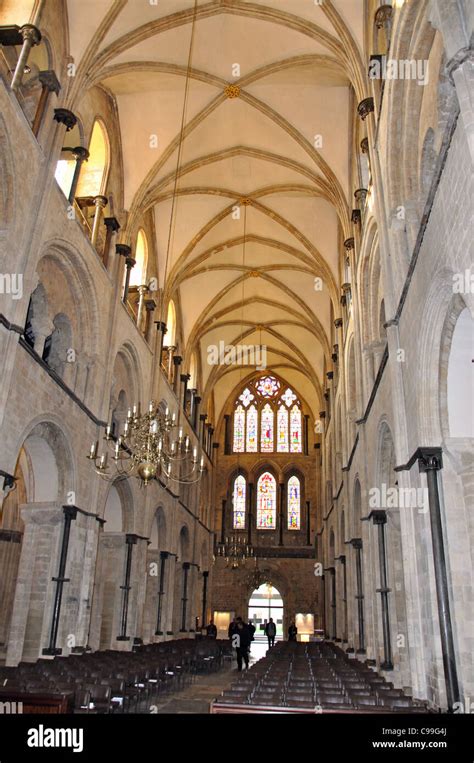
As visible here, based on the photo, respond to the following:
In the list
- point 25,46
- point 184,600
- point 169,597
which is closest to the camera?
point 25,46

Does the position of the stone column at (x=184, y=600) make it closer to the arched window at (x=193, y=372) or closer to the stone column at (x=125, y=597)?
the arched window at (x=193, y=372)

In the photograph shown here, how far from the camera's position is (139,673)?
10289 millimetres

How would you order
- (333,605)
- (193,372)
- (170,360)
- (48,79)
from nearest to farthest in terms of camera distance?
(48,79)
(170,360)
(333,605)
(193,372)

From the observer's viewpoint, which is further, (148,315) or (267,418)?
(267,418)

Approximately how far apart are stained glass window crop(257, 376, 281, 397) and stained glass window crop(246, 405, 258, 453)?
1.08 metres

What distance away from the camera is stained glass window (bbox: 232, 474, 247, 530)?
3400cm

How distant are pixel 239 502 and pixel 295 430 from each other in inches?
210

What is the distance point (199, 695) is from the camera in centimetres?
1270

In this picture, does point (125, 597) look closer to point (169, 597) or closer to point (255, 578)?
point (169, 597)

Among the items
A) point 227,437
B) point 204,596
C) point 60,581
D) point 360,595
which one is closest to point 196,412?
point 227,437

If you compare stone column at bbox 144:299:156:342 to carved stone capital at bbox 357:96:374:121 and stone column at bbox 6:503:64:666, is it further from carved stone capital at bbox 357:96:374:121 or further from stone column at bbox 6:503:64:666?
carved stone capital at bbox 357:96:374:121

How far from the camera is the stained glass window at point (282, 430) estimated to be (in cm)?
3506

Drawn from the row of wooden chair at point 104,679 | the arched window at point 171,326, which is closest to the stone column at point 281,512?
the arched window at point 171,326
